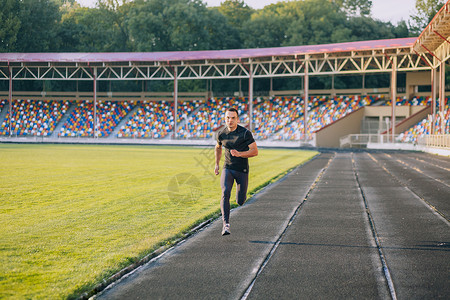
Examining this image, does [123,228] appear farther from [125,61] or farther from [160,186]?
[125,61]

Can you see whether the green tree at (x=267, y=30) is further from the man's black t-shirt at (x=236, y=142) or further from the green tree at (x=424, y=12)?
the man's black t-shirt at (x=236, y=142)

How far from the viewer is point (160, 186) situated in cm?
1577

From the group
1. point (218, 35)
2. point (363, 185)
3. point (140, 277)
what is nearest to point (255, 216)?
point (140, 277)

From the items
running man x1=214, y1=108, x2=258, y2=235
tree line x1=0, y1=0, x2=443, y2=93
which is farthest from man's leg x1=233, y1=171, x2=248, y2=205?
tree line x1=0, y1=0, x2=443, y2=93

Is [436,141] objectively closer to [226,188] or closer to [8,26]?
[226,188]

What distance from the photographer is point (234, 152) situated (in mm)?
8359

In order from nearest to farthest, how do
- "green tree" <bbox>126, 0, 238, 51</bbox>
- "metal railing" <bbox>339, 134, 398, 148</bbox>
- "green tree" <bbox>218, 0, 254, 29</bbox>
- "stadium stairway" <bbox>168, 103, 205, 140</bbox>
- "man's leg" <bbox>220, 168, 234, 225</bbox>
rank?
"man's leg" <bbox>220, 168, 234, 225</bbox>, "metal railing" <bbox>339, 134, 398, 148</bbox>, "stadium stairway" <bbox>168, 103, 205, 140</bbox>, "green tree" <bbox>126, 0, 238, 51</bbox>, "green tree" <bbox>218, 0, 254, 29</bbox>

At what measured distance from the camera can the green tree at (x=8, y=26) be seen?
243ft

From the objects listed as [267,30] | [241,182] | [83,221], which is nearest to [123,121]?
[267,30]

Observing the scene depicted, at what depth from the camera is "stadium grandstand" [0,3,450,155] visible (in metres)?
48.5

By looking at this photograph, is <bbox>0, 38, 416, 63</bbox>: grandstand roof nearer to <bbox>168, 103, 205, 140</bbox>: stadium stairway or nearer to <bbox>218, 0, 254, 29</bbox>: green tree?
<bbox>168, 103, 205, 140</bbox>: stadium stairway

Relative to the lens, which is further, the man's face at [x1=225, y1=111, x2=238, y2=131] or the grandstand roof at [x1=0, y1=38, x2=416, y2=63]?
the grandstand roof at [x1=0, y1=38, x2=416, y2=63]

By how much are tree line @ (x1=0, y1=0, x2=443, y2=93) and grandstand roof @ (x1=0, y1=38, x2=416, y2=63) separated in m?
13.6

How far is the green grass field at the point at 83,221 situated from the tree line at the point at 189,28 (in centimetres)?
5498
